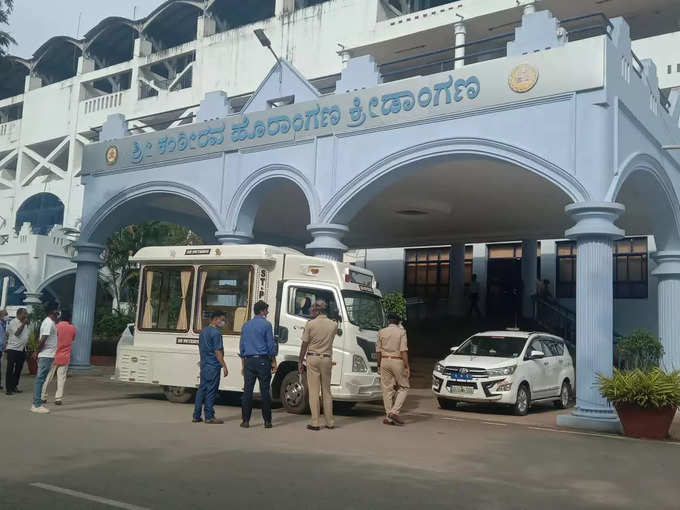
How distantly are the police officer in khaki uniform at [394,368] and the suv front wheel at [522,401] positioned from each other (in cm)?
300

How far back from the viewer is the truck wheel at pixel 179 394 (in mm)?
13148

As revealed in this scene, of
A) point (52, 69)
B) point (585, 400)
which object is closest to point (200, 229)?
point (585, 400)

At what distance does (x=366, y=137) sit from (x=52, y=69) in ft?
137

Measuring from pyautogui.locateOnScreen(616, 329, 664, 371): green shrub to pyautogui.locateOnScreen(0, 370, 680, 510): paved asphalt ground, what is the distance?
5082 millimetres

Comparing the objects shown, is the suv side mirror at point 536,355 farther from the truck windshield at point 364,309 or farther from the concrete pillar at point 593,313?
the truck windshield at point 364,309

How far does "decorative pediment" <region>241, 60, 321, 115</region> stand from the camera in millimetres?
15969

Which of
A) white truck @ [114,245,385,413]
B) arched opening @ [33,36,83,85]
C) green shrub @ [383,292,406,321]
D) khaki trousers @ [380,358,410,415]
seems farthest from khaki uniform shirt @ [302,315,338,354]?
arched opening @ [33,36,83,85]

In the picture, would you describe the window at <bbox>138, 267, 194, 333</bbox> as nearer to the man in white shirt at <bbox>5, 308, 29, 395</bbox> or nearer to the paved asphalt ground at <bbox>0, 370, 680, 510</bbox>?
the paved asphalt ground at <bbox>0, 370, 680, 510</bbox>

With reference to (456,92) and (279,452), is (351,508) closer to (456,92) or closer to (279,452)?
(279,452)

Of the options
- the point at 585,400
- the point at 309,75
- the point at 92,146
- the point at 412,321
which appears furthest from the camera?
the point at 309,75

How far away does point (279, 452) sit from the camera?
8.02 m

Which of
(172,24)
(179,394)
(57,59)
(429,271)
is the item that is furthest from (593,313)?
(57,59)

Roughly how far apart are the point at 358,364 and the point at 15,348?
710cm

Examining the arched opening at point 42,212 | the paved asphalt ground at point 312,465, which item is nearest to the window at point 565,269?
the paved asphalt ground at point 312,465
